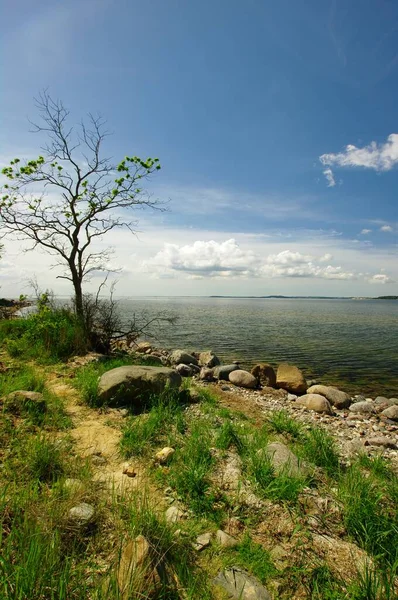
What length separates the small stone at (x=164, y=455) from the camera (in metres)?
4.81

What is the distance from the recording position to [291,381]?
45.5 feet

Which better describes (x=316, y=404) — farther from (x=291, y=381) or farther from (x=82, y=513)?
(x=82, y=513)

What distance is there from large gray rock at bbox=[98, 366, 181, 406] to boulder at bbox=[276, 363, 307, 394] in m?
7.99

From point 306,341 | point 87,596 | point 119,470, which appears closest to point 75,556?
point 87,596

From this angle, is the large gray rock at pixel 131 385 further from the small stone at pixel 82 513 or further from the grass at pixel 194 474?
the small stone at pixel 82 513

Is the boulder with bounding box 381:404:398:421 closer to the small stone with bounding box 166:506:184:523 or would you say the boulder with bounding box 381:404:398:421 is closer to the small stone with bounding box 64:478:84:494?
the small stone with bounding box 166:506:184:523

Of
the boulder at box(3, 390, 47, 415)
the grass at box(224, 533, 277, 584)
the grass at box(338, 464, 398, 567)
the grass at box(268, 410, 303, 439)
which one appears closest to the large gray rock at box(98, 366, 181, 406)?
the boulder at box(3, 390, 47, 415)

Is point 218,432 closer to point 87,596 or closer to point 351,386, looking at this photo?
point 87,596

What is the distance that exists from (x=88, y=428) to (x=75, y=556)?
10.6 feet

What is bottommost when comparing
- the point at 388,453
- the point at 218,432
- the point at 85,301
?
the point at 388,453

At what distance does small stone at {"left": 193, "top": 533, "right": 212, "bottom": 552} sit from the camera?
3251mm

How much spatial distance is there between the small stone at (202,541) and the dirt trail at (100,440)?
0.99 m

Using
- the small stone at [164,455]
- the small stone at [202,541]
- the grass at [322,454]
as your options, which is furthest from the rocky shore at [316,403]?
the small stone at [202,541]

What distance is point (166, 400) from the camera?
736cm
